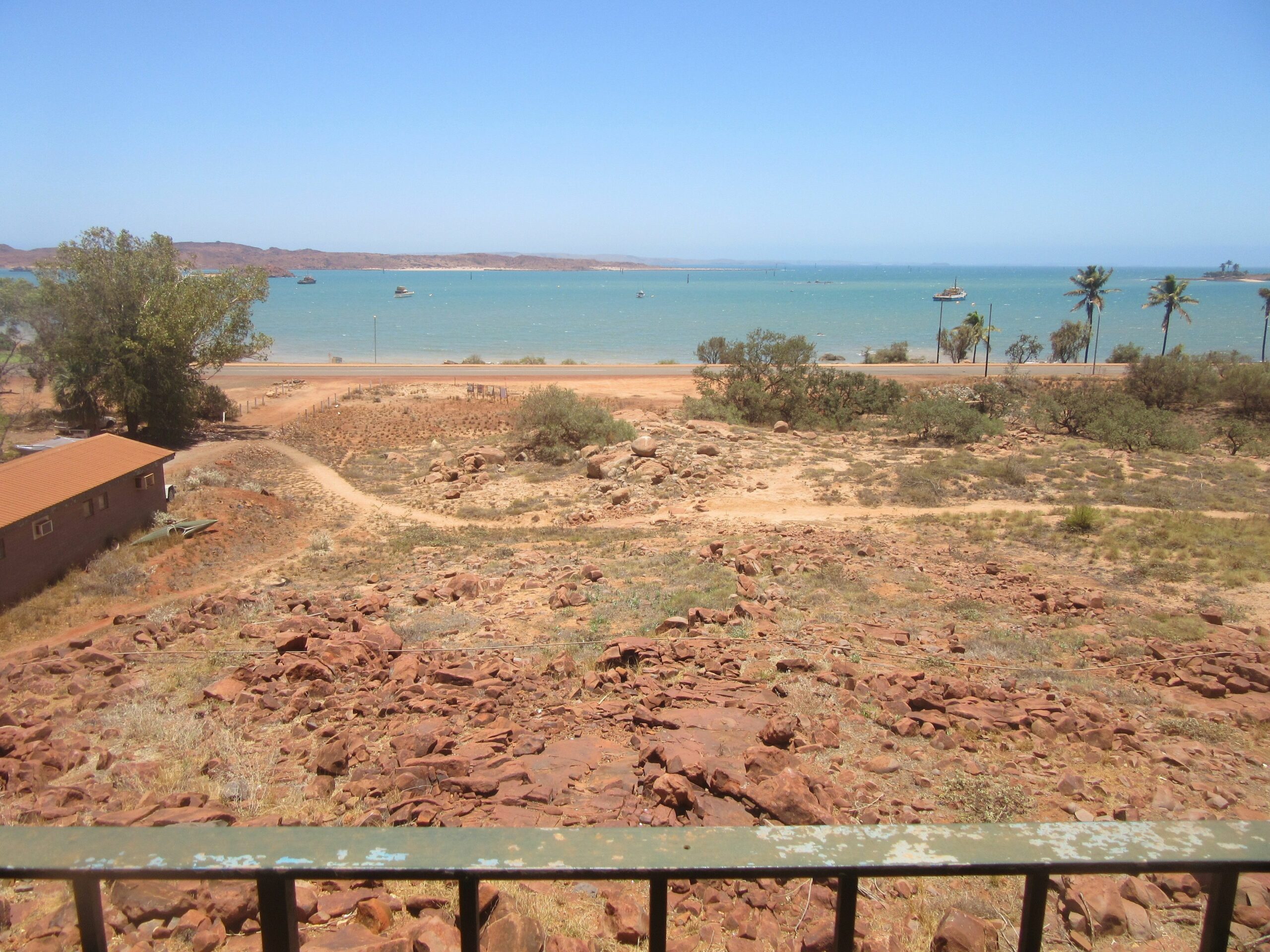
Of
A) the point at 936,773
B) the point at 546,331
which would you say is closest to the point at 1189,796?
the point at 936,773

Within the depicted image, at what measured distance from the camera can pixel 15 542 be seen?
16703 mm

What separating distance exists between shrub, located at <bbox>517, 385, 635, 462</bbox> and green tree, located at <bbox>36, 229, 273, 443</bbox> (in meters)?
13.7

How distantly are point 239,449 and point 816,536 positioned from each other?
2466 centimetres

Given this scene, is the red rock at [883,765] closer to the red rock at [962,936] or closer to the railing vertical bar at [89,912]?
the red rock at [962,936]

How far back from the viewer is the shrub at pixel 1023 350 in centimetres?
7112

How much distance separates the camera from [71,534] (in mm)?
18750

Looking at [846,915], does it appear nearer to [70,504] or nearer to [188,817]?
[188,817]

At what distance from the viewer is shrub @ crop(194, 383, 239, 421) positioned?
124ft

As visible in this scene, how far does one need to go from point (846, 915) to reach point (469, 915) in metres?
0.78

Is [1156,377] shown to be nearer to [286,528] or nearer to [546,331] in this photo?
[286,528]

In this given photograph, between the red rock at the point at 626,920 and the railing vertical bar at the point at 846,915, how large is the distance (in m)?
3.01

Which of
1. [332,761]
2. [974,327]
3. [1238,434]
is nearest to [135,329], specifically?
[332,761]

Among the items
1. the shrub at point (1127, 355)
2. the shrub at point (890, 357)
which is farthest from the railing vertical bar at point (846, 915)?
the shrub at point (1127, 355)

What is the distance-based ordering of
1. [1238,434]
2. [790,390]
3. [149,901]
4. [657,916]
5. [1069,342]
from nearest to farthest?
[657,916] → [149,901] → [1238,434] → [790,390] → [1069,342]
